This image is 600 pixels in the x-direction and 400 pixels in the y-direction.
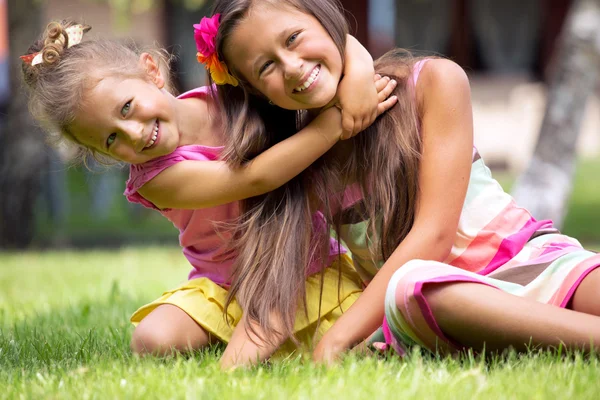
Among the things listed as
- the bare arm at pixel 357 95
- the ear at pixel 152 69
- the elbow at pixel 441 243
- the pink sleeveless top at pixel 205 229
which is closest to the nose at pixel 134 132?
the pink sleeveless top at pixel 205 229

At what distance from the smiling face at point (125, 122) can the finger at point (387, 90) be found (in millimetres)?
706

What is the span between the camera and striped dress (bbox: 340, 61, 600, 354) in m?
2.47

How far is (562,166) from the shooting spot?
707 centimetres

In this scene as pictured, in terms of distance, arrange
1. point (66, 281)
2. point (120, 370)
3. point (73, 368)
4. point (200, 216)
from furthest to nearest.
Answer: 1. point (66, 281)
2. point (200, 216)
3. point (73, 368)
4. point (120, 370)

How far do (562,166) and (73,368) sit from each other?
5.35 metres

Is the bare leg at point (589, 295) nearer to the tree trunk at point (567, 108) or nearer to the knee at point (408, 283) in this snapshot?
the knee at point (408, 283)

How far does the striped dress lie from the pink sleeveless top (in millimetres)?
415

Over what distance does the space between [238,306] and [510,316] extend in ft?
3.52

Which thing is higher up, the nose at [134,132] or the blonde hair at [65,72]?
the blonde hair at [65,72]

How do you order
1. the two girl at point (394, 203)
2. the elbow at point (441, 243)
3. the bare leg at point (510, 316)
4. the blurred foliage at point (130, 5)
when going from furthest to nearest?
the blurred foliage at point (130, 5)
the elbow at point (441, 243)
the two girl at point (394, 203)
the bare leg at point (510, 316)

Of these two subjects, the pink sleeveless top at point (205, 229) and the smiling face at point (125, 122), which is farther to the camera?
the pink sleeveless top at point (205, 229)

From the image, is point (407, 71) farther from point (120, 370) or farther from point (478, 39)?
point (478, 39)

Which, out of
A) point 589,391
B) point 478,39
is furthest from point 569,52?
point 478,39

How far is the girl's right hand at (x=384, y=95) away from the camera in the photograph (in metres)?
2.87
